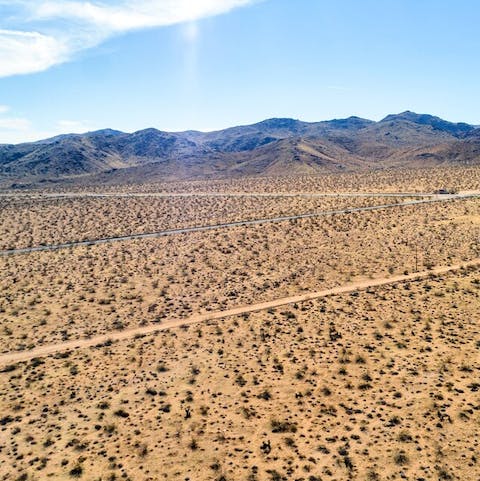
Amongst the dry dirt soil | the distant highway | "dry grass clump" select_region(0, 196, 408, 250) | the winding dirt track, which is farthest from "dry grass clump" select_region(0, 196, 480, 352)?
"dry grass clump" select_region(0, 196, 408, 250)

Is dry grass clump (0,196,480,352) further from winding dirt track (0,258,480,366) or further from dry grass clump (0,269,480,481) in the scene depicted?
dry grass clump (0,269,480,481)

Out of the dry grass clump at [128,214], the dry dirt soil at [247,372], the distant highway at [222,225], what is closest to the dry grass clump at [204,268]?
the dry dirt soil at [247,372]

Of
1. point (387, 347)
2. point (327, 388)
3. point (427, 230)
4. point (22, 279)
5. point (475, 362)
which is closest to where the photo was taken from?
point (327, 388)

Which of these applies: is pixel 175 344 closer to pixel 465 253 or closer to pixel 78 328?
pixel 78 328

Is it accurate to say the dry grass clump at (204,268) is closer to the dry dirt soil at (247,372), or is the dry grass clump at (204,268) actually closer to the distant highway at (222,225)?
the dry dirt soil at (247,372)

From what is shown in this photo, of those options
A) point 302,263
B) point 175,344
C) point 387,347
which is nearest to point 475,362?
point 387,347

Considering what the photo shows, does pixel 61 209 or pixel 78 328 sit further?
pixel 61 209
